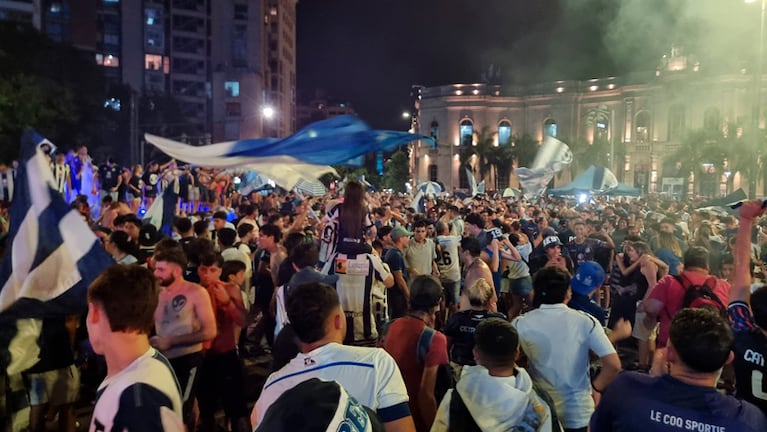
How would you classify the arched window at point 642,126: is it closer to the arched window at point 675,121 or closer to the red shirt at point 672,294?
the arched window at point 675,121

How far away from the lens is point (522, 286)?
8.80 metres

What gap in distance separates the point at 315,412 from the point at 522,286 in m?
7.37

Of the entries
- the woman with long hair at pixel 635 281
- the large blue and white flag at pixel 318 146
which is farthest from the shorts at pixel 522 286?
the large blue and white flag at pixel 318 146

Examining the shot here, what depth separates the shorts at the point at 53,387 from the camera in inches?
191

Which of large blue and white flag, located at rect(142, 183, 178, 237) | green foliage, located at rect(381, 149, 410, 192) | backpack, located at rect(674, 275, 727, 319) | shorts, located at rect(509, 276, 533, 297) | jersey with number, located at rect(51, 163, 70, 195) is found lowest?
A: shorts, located at rect(509, 276, 533, 297)

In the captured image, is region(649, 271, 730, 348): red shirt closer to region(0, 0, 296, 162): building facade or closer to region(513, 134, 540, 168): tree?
region(513, 134, 540, 168): tree

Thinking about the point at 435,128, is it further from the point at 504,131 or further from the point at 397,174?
the point at 504,131

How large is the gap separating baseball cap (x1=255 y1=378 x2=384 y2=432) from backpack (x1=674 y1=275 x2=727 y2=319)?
454 cm

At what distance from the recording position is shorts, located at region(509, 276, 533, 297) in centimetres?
877

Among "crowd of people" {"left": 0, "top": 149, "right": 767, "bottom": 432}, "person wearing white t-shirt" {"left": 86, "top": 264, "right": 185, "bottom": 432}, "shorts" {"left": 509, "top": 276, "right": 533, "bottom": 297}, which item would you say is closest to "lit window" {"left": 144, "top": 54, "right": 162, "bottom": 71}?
"crowd of people" {"left": 0, "top": 149, "right": 767, "bottom": 432}

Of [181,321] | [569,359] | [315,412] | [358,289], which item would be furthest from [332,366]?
[358,289]

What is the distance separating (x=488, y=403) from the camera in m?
3.12

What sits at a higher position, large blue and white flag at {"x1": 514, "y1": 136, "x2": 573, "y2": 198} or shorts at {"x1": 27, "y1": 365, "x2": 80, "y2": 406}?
large blue and white flag at {"x1": 514, "y1": 136, "x2": 573, "y2": 198}

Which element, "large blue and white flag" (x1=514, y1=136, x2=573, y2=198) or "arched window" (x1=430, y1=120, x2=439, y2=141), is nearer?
"large blue and white flag" (x1=514, y1=136, x2=573, y2=198)
